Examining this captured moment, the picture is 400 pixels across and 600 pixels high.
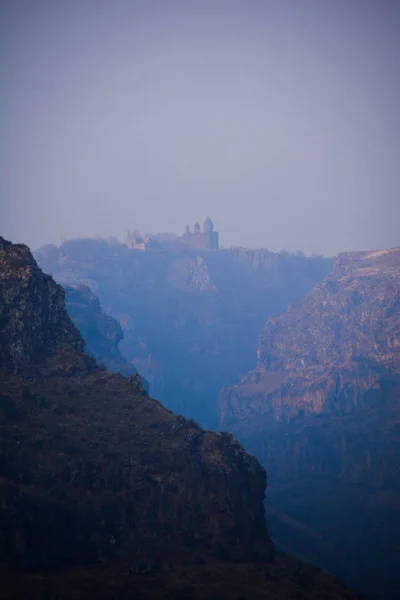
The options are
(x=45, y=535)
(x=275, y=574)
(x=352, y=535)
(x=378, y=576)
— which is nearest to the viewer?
(x=45, y=535)

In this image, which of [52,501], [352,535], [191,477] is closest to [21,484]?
[52,501]

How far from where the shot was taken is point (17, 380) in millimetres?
90812

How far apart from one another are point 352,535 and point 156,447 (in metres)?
133

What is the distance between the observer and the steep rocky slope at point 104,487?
222ft

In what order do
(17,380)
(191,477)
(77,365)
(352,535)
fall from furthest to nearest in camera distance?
(352,535)
(77,365)
(17,380)
(191,477)

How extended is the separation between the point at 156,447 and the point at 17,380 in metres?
21.7

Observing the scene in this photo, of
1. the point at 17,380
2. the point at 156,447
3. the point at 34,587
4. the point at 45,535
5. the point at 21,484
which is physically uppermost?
the point at 17,380

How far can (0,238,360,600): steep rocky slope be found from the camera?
222ft

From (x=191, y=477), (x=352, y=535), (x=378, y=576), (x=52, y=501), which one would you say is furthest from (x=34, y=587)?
(x=352, y=535)

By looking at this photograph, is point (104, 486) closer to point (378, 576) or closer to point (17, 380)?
point (17, 380)

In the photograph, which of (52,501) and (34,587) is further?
(52,501)

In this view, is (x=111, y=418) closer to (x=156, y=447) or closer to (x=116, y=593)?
(x=156, y=447)

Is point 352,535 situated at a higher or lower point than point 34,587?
higher

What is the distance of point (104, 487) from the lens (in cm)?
7956
